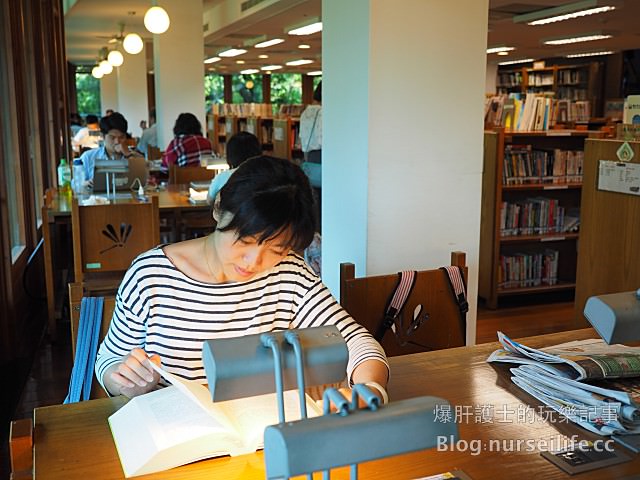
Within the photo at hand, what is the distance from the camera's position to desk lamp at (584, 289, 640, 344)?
3.05 ft

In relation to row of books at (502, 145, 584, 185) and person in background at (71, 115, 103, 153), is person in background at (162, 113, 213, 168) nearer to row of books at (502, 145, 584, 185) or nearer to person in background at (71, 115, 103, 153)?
row of books at (502, 145, 584, 185)

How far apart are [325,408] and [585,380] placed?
930mm

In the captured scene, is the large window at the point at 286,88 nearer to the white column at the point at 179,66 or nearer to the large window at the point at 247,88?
the large window at the point at 247,88

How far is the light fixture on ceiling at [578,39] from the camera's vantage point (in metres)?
8.73

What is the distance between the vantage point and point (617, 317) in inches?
A: 36.5

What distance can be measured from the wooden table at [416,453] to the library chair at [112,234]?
2225 millimetres

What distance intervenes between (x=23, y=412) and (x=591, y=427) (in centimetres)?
250

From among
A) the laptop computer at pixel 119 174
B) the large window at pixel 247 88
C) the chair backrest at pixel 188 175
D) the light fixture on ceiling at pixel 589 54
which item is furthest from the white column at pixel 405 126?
the large window at pixel 247 88

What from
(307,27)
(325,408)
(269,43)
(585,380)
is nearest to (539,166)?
(585,380)

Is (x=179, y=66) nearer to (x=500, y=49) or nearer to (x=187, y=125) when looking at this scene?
(x=187, y=125)

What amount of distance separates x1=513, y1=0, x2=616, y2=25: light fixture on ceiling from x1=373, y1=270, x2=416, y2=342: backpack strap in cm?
536

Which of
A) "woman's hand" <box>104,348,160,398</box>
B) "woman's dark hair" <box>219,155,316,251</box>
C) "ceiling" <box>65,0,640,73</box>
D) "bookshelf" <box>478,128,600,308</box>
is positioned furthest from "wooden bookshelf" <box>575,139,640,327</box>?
"ceiling" <box>65,0,640,73</box>

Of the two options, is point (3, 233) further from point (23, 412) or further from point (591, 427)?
point (591, 427)

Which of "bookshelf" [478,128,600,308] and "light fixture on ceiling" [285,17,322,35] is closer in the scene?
"bookshelf" [478,128,600,308]
